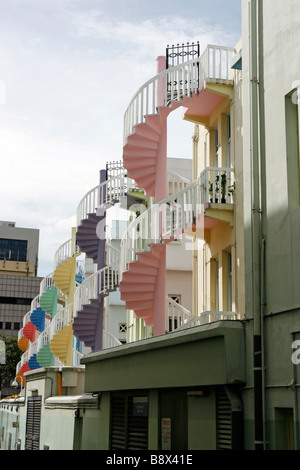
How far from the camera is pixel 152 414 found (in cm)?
1426

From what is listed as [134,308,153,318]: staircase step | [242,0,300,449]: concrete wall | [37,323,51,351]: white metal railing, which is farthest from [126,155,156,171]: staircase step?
[37,323,51,351]: white metal railing

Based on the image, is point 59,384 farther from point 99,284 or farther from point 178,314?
point 178,314

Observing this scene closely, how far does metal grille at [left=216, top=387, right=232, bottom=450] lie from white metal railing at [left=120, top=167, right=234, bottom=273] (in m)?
5.30

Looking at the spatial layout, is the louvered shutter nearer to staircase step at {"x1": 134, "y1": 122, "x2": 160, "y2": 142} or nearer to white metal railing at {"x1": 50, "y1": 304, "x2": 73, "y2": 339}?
staircase step at {"x1": 134, "y1": 122, "x2": 160, "y2": 142}

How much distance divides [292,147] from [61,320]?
2133cm

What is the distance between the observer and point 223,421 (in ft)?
38.4

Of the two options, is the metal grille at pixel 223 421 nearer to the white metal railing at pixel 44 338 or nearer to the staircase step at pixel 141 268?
the staircase step at pixel 141 268

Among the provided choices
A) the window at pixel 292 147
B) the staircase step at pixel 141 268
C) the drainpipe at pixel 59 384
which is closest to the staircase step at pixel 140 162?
the staircase step at pixel 141 268

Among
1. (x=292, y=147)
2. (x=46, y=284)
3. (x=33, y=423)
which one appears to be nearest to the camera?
(x=292, y=147)

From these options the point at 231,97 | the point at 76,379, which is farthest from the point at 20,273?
the point at 231,97

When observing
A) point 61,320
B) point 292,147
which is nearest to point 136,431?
point 292,147

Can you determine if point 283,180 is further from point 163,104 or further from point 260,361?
point 163,104

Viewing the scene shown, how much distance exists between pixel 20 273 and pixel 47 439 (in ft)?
252

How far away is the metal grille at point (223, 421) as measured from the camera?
11.5 meters
